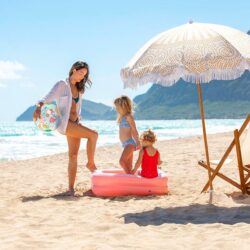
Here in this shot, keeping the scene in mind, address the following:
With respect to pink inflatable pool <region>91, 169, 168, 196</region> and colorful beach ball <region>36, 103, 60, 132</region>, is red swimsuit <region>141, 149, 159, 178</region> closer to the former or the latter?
pink inflatable pool <region>91, 169, 168, 196</region>

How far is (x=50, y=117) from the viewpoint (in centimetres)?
660

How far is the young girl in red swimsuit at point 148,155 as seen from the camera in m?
6.67

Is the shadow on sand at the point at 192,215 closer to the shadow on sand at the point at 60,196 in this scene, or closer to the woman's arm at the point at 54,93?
the shadow on sand at the point at 60,196

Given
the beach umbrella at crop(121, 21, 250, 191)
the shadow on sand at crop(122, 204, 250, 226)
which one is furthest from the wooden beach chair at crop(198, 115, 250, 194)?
the beach umbrella at crop(121, 21, 250, 191)

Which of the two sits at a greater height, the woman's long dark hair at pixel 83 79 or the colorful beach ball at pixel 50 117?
the woman's long dark hair at pixel 83 79

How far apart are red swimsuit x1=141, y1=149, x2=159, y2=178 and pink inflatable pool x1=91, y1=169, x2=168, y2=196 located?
65mm

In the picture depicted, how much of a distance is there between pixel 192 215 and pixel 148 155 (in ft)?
4.91

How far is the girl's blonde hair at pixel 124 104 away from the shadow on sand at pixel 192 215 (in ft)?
5.19

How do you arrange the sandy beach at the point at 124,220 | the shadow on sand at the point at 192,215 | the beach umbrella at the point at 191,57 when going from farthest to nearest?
the beach umbrella at the point at 191,57 → the shadow on sand at the point at 192,215 → the sandy beach at the point at 124,220

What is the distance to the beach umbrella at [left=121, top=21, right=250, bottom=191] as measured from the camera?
17.6 ft

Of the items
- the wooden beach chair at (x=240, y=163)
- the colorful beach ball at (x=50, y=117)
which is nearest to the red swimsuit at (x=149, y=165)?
the wooden beach chair at (x=240, y=163)

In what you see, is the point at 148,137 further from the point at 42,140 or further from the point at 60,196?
the point at 42,140

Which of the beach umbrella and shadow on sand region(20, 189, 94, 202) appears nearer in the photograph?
the beach umbrella

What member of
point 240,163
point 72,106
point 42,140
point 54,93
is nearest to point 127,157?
point 72,106
